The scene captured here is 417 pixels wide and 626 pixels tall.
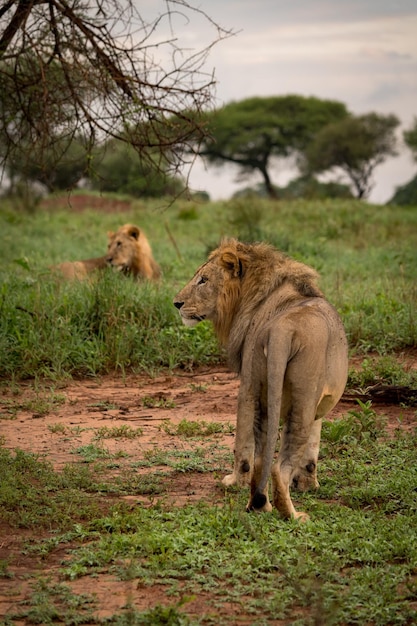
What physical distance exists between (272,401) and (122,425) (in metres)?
2.10

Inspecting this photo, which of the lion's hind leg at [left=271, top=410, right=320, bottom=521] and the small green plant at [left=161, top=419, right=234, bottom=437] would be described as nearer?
the lion's hind leg at [left=271, top=410, right=320, bottom=521]

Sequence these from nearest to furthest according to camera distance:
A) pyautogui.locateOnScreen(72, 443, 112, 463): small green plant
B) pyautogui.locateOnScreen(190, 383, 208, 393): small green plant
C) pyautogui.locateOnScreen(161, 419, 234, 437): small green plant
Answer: pyautogui.locateOnScreen(72, 443, 112, 463): small green plant
pyautogui.locateOnScreen(161, 419, 234, 437): small green plant
pyautogui.locateOnScreen(190, 383, 208, 393): small green plant

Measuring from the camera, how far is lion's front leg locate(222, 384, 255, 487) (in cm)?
448

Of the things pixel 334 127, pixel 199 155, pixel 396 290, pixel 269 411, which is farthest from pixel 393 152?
pixel 269 411

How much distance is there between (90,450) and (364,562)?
2197 millimetres

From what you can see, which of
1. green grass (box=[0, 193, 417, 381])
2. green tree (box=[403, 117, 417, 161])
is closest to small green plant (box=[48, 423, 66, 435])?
green grass (box=[0, 193, 417, 381])

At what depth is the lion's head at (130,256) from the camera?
1112 centimetres

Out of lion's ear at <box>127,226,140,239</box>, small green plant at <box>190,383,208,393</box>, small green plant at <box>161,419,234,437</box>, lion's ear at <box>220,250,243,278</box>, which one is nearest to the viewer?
lion's ear at <box>220,250,243,278</box>

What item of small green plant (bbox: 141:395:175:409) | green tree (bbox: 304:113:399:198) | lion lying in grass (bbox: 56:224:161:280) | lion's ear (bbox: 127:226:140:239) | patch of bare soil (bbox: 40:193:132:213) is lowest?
small green plant (bbox: 141:395:175:409)

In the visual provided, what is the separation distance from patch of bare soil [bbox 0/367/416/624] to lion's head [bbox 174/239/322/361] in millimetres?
860

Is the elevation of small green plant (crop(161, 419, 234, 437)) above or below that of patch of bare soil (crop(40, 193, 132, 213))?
below

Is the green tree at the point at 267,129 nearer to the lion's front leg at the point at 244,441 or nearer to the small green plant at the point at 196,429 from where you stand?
the small green plant at the point at 196,429

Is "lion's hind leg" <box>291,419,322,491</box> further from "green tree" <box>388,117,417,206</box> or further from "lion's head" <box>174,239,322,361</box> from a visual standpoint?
"green tree" <box>388,117,417,206</box>

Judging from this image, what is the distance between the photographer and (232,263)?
4.90m
